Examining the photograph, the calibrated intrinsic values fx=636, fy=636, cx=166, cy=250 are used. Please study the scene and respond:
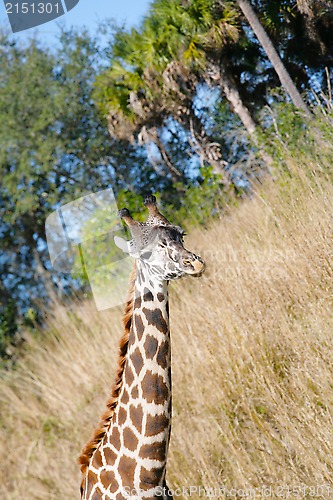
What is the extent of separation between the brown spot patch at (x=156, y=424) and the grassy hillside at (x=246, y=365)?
3.47ft

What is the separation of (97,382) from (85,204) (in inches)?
105

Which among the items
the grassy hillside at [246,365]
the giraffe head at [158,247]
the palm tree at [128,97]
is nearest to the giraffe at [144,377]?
the giraffe head at [158,247]

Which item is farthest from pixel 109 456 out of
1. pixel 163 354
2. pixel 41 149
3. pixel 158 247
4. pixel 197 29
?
pixel 41 149

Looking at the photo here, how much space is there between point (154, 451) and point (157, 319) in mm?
560

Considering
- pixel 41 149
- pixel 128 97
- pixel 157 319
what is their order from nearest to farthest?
pixel 157 319
pixel 128 97
pixel 41 149

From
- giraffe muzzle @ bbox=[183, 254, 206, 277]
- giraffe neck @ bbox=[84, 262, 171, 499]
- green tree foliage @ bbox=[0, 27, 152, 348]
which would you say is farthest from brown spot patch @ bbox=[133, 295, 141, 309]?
green tree foliage @ bbox=[0, 27, 152, 348]

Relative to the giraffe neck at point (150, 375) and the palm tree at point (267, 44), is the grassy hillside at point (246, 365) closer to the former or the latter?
the giraffe neck at point (150, 375)

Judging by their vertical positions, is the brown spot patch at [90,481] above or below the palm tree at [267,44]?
below

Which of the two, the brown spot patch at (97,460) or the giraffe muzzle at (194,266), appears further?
the brown spot patch at (97,460)

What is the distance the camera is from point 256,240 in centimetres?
554

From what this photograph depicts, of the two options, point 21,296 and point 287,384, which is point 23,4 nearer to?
point 287,384

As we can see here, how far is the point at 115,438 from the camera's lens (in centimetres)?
280

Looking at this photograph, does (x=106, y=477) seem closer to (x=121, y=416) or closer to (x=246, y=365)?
(x=121, y=416)

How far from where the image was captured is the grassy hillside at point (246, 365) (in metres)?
3.70
